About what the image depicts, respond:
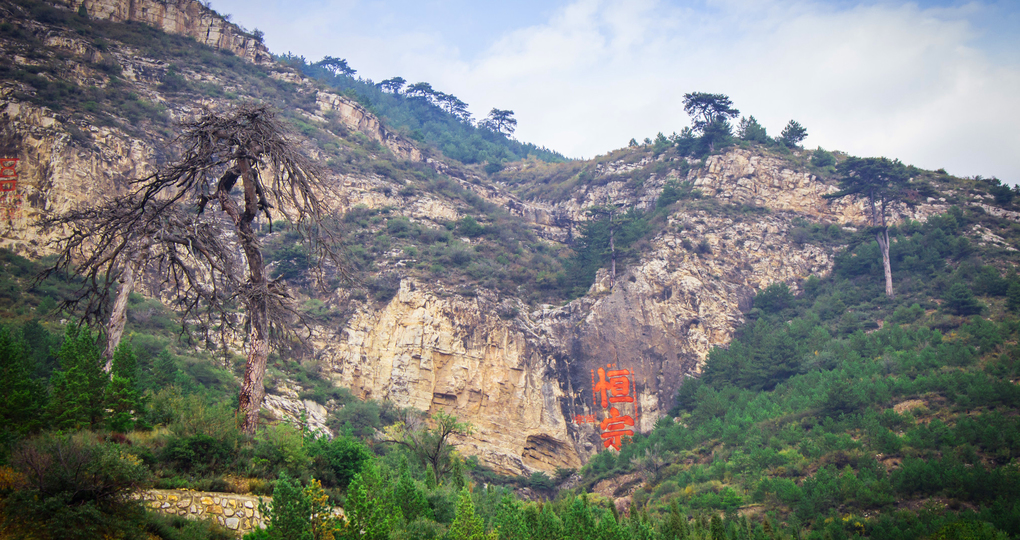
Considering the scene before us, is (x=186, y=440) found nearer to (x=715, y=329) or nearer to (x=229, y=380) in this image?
(x=229, y=380)

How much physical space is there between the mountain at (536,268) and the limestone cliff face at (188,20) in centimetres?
22

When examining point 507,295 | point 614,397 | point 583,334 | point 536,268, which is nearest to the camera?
point 614,397

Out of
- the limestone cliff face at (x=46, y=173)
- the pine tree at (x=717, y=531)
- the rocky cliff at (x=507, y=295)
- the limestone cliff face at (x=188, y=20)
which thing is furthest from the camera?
Result: the limestone cliff face at (x=188, y=20)

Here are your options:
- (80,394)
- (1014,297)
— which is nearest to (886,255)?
(1014,297)

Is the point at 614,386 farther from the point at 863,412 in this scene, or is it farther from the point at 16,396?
the point at 16,396

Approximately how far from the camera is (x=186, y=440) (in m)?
10.3

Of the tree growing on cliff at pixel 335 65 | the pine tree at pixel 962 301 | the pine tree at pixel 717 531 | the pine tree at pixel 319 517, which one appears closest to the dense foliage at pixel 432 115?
the tree growing on cliff at pixel 335 65

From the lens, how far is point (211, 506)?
968cm

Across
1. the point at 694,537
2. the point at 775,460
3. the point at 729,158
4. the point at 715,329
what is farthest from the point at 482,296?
the point at 729,158

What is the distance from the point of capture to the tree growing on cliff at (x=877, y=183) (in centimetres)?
4572

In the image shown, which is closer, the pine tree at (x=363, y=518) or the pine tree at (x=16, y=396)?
the pine tree at (x=16, y=396)

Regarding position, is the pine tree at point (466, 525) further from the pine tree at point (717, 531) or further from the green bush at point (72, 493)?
the pine tree at point (717, 531)

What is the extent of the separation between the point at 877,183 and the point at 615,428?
28.7 metres

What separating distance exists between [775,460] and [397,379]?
2142 centimetres
